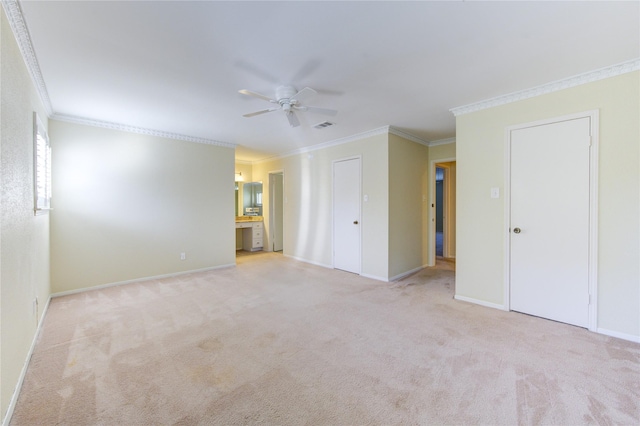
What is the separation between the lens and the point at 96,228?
3.95 m

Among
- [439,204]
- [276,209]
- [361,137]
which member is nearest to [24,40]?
[361,137]

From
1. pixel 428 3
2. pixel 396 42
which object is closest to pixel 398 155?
pixel 396 42

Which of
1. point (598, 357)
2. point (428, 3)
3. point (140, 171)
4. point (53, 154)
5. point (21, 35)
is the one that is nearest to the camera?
point (428, 3)

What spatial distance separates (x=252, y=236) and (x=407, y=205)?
4.01m

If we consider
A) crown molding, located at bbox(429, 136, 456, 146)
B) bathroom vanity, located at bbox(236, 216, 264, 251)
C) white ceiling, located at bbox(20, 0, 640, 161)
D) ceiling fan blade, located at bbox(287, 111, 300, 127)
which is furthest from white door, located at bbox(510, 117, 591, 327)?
bathroom vanity, located at bbox(236, 216, 264, 251)

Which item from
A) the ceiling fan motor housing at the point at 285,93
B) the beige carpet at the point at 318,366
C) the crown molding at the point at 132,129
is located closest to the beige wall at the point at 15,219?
the beige carpet at the point at 318,366

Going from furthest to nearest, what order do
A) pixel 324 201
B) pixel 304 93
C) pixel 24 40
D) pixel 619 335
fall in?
1. pixel 324 201
2. pixel 304 93
3. pixel 619 335
4. pixel 24 40

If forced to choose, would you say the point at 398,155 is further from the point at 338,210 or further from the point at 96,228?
the point at 96,228

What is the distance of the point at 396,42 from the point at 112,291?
4.62 metres

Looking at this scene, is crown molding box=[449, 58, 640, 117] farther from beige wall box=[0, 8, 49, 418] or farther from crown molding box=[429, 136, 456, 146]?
beige wall box=[0, 8, 49, 418]

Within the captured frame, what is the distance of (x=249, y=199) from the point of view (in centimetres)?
730

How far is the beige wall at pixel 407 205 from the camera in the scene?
4451 mm

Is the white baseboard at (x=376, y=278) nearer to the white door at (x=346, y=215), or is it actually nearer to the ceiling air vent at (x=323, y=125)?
the white door at (x=346, y=215)

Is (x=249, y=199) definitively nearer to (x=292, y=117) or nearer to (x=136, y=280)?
(x=136, y=280)
